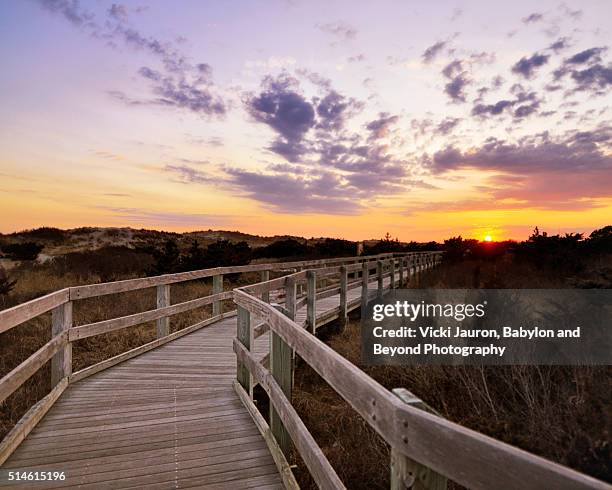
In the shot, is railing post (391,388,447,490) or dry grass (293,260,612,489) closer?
railing post (391,388,447,490)

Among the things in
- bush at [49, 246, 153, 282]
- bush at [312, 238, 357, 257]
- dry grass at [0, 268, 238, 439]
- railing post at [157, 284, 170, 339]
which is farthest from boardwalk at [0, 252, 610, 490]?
bush at [312, 238, 357, 257]

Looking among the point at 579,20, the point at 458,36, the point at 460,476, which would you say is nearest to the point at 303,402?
the point at 460,476

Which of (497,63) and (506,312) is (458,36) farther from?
(506,312)

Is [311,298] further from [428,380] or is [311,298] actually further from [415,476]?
[415,476]

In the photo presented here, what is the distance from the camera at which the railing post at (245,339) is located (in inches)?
195

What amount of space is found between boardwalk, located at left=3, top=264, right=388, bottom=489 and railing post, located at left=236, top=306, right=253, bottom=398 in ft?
0.65

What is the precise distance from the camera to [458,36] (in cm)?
1152

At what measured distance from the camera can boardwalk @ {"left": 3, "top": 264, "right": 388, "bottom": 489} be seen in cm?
336

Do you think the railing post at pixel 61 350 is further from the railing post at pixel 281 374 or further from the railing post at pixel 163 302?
the railing post at pixel 281 374

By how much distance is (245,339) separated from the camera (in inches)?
197

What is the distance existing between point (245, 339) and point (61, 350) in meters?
2.18

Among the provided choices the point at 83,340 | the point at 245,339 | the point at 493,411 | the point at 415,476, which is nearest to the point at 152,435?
the point at 245,339

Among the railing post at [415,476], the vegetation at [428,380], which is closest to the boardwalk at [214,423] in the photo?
the railing post at [415,476]

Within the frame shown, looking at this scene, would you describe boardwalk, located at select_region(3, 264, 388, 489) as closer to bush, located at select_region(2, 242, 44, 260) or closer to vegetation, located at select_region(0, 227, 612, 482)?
vegetation, located at select_region(0, 227, 612, 482)
